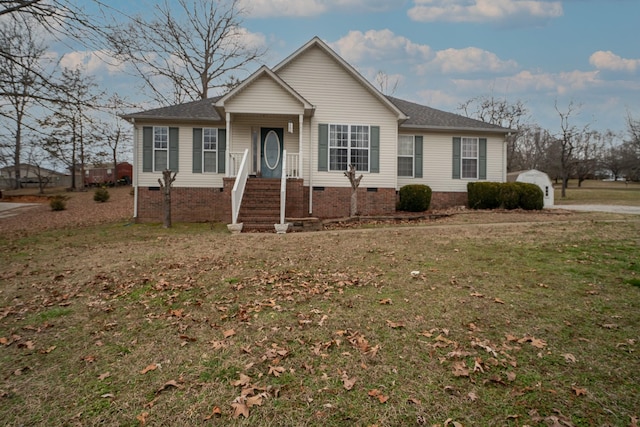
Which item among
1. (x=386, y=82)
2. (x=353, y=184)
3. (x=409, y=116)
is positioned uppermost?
(x=386, y=82)

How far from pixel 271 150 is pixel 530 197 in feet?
35.8

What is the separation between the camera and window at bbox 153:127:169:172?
14.2 metres

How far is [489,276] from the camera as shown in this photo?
18.5ft

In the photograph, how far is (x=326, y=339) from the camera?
3.68m

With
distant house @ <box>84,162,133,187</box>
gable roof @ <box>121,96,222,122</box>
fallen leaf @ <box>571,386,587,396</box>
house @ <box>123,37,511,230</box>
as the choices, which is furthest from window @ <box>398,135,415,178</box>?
distant house @ <box>84,162,133,187</box>

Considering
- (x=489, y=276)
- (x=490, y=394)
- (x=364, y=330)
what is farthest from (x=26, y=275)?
(x=489, y=276)

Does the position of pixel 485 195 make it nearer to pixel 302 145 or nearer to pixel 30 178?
pixel 302 145

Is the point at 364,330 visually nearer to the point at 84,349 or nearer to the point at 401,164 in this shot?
the point at 84,349

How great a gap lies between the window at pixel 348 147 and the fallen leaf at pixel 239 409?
12051mm

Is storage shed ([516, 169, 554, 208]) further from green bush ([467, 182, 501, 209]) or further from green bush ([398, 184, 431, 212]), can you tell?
green bush ([398, 184, 431, 212])

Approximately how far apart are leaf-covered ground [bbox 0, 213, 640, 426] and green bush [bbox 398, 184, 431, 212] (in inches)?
294

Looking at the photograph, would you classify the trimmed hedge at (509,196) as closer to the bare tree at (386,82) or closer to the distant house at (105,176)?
the bare tree at (386,82)

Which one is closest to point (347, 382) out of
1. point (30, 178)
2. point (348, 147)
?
point (348, 147)

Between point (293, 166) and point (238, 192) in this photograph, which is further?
point (293, 166)
